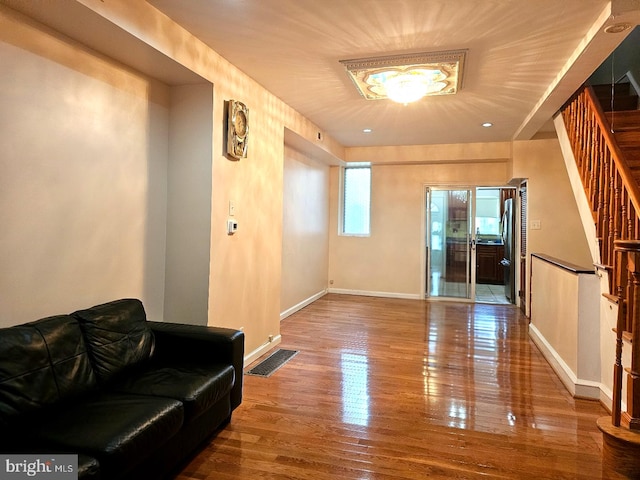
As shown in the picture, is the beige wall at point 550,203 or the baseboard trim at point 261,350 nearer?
the baseboard trim at point 261,350

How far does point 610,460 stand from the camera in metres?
2.16

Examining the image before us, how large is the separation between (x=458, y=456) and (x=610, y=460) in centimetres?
79

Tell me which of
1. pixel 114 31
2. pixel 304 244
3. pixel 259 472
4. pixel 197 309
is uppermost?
pixel 114 31

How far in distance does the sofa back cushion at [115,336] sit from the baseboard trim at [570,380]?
124 inches

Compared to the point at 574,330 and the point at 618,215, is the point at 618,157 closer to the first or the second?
the point at 618,215

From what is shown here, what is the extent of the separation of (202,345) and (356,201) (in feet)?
17.4

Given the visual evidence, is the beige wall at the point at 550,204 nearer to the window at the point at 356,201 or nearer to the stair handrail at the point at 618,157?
the stair handrail at the point at 618,157

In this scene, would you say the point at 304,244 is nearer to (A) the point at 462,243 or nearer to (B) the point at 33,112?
(A) the point at 462,243

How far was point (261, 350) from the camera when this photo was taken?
13.0 ft

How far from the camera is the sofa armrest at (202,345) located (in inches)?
99.8

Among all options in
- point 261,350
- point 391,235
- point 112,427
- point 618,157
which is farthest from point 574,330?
point 391,235

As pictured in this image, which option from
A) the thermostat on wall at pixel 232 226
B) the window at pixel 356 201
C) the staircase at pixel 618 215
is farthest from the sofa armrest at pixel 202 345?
the window at pixel 356 201

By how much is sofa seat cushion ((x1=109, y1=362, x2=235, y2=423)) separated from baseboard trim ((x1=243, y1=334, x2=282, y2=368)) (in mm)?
1221

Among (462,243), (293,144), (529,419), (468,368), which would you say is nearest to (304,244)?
(293,144)
